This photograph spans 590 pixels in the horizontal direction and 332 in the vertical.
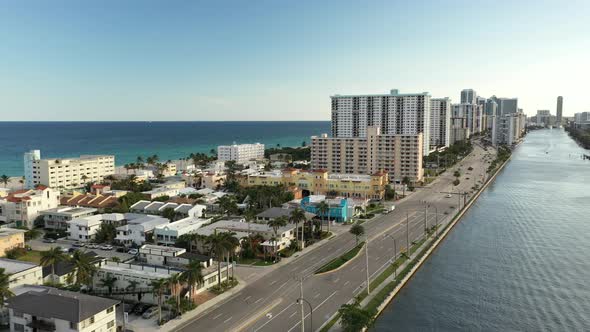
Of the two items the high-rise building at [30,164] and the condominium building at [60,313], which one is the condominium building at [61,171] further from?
the condominium building at [60,313]

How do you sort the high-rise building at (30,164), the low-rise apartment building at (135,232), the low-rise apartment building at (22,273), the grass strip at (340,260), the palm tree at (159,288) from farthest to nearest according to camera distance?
A: the high-rise building at (30,164), the low-rise apartment building at (135,232), the grass strip at (340,260), the low-rise apartment building at (22,273), the palm tree at (159,288)

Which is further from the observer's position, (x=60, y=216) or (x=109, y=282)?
(x=60, y=216)

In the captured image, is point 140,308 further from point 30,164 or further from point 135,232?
point 30,164

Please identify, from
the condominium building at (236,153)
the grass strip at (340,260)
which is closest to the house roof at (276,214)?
the grass strip at (340,260)

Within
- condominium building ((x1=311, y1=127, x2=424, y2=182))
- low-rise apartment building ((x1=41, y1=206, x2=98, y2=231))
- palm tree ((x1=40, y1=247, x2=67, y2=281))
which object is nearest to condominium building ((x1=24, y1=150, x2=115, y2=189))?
low-rise apartment building ((x1=41, y1=206, x2=98, y2=231))

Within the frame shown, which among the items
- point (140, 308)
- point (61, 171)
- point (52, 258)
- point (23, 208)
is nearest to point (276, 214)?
point (140, 308)

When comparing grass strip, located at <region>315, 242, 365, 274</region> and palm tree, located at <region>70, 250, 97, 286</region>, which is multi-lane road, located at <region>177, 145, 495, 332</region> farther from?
palm tree, located at <region>70, 250, 97, 286</region>
